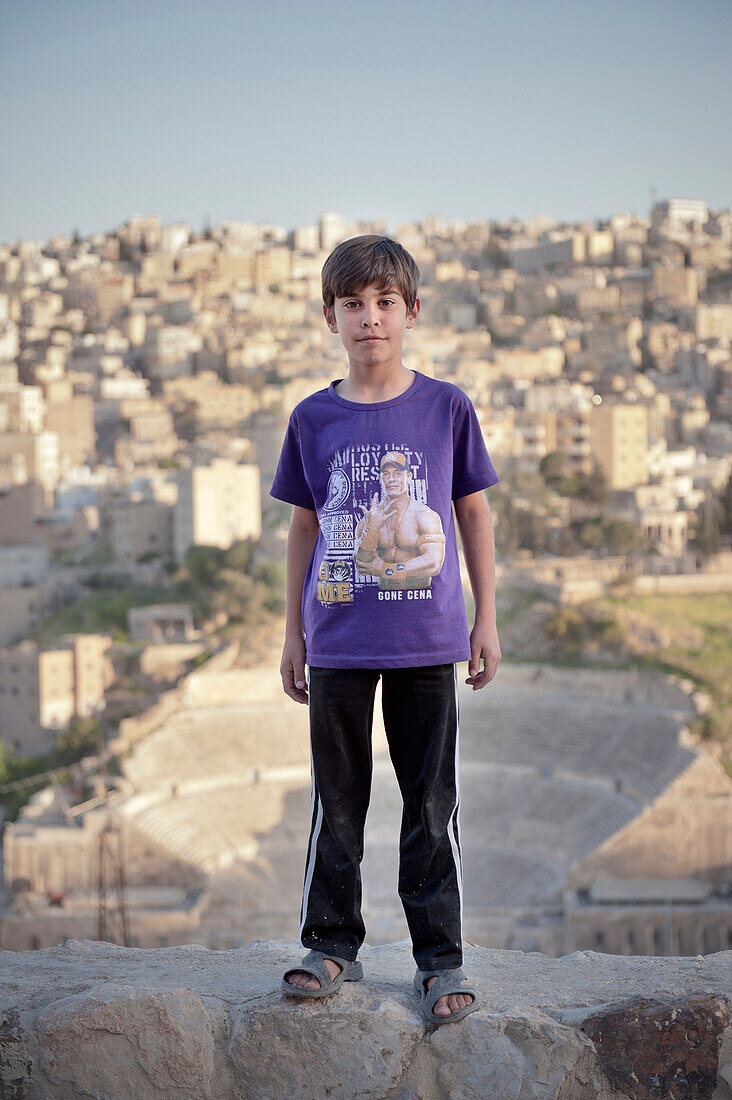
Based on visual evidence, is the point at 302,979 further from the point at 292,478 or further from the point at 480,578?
the point at 292,478

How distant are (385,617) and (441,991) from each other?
2.43ft

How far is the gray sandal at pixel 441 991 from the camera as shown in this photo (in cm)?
244

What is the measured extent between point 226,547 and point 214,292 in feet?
131

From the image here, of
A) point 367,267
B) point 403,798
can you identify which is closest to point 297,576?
point 403,798

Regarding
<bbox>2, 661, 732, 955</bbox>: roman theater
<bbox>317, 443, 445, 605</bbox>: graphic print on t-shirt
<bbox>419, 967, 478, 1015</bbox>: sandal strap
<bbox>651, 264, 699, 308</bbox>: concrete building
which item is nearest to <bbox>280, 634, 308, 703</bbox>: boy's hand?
<bbox>317, 443, 445, 605</bbox>: graphic print on t-shirt

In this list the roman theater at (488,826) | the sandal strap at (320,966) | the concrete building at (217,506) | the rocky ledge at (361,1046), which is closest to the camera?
the rocky ledge at (361,1046)

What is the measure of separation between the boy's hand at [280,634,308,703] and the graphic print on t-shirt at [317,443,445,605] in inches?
7.0

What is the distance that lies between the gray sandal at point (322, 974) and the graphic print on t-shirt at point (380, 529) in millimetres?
727

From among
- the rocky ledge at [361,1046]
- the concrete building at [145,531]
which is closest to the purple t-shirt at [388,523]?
the rocky ledge at [361,1046]

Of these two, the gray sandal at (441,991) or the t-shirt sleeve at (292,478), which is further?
the t-shirt sleeve at (292,478)

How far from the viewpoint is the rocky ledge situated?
2.41m

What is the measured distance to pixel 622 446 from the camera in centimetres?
3956

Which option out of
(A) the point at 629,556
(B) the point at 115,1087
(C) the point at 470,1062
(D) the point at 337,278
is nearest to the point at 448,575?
(D) the point at 337,278

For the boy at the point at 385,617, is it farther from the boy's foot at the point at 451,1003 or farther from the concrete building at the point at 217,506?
the concrete building at the point at 217,506
